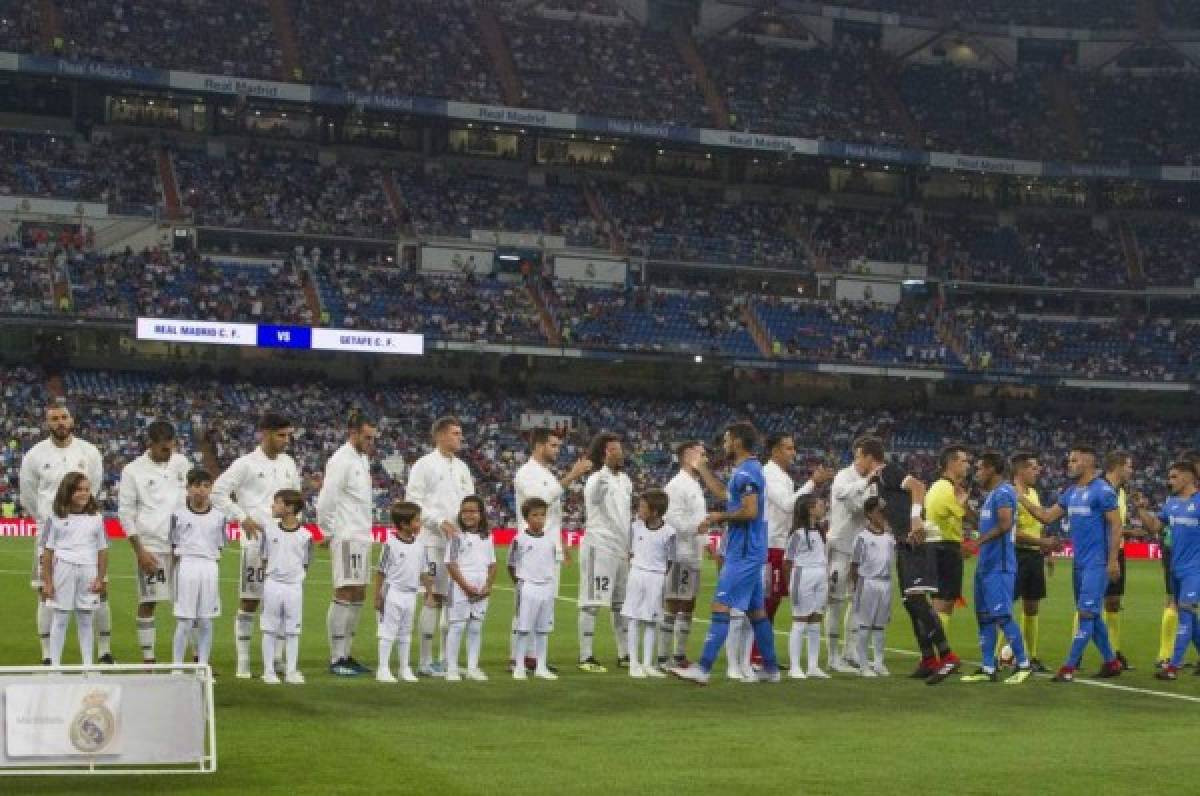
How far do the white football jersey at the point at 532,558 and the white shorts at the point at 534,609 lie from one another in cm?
9

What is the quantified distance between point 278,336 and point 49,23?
15.5m

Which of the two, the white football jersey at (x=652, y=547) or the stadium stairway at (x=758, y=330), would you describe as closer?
the white football jersey at (x=652, y=547)

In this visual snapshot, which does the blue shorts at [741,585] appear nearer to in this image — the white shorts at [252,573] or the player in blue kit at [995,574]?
the player in blue kit at [995,574]

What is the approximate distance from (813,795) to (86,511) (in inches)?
319

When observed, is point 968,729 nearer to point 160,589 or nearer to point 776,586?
point 776,586

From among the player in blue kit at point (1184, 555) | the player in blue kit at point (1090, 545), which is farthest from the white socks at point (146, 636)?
the player in blue kit at point (1184, 555)

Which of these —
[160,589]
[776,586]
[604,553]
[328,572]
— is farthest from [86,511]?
[328,572]

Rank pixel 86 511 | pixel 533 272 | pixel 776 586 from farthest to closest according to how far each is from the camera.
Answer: pixel 533 272
pixel 776 586
pixel 86 511

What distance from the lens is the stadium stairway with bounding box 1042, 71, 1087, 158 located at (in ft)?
262

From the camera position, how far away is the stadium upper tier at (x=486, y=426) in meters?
57.5

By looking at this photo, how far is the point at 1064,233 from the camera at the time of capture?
265ft

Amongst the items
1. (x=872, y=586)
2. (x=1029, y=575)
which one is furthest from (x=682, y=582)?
(x=1029, y=575)

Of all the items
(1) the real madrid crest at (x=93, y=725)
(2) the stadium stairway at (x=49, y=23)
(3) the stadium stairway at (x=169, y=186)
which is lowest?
(1) the real madrid crest at (x=93, y=725)

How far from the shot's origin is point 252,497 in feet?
60.6
